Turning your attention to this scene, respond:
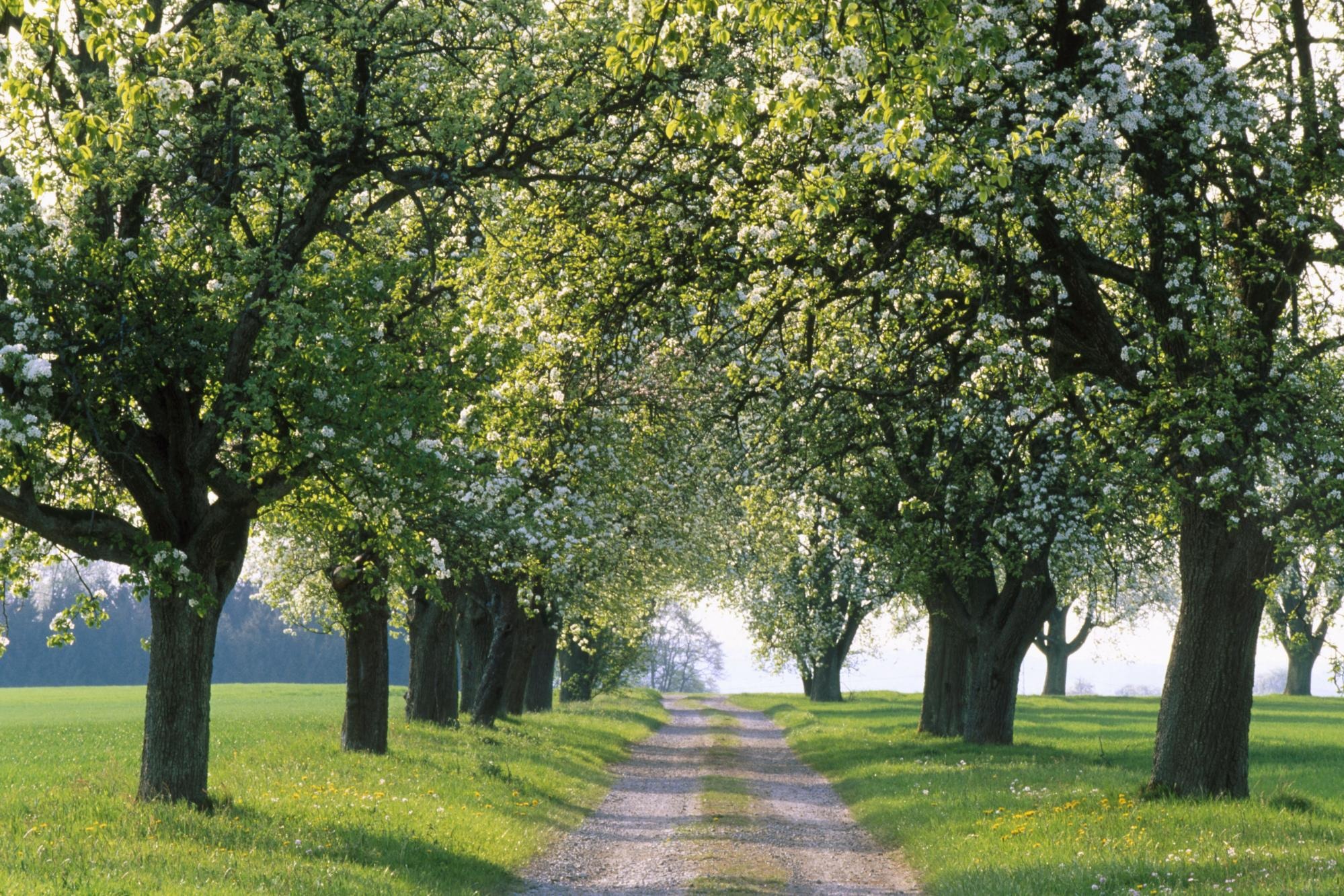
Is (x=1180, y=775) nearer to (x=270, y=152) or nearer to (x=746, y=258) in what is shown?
(x=746, y=258)

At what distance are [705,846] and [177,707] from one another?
6889 mm

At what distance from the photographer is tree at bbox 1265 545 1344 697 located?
1463 centimetres

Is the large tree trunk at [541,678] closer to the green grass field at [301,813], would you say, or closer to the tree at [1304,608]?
the green grass field at [301,813]

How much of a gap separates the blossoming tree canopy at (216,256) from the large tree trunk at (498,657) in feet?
56.4

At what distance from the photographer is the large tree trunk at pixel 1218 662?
1639cm

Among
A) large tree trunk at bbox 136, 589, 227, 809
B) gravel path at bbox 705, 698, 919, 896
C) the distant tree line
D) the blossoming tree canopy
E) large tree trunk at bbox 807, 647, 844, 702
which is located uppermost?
the blossoming tree canopy

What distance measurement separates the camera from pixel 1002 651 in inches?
1117

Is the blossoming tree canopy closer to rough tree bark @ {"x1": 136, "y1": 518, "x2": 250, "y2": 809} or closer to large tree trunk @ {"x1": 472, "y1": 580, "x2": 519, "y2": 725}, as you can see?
rough tree bark @ {"x1": 136, "y1": 518, "x2": 250, "y2": 809}

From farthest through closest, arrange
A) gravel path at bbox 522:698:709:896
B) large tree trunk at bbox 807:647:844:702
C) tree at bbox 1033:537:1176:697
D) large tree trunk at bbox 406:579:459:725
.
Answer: large tree trunk at bbox 807:647:844:702 → tree at bbox 1033:537:1176:697 → large tree trunk at bbox 406:579:459:725 → gravel path at bbox 522:698:709:896

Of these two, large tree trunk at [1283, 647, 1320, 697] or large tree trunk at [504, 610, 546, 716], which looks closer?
large tree trunk at [504, 610, 546, 716]

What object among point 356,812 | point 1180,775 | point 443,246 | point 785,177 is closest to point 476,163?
point 443,246

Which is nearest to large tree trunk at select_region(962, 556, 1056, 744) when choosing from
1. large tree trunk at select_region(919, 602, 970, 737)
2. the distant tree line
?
large tree trunk at select_region(919, 602, 970, 737)

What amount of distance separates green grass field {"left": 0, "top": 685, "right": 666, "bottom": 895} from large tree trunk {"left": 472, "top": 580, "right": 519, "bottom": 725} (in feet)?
2.36

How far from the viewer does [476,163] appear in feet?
52.1
